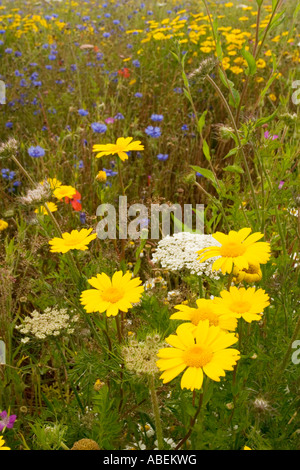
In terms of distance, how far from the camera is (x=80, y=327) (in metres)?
1.64

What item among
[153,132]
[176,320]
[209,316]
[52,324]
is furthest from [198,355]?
[153,132]

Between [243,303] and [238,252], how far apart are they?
14cm

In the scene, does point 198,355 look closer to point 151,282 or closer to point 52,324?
point 52,324

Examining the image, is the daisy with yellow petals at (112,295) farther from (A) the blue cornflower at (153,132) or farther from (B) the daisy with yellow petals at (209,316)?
(A) the blue cornflower at (153,132)

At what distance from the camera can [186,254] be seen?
1.64 meters

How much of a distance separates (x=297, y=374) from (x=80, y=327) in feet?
2.43

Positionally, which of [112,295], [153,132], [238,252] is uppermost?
[153,132]

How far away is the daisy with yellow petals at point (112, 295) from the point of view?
114 centimetres

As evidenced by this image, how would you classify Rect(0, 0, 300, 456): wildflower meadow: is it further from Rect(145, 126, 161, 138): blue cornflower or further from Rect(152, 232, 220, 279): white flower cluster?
Rect(145, 126, 161, 138): blue cornflower

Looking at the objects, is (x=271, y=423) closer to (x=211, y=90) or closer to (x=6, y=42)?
(x=211, y=90)

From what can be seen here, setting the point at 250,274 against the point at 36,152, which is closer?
the point at 250,274

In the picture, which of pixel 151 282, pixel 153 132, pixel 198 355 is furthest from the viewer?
pixel 153 132

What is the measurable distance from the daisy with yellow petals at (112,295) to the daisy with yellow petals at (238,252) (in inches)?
8.1
